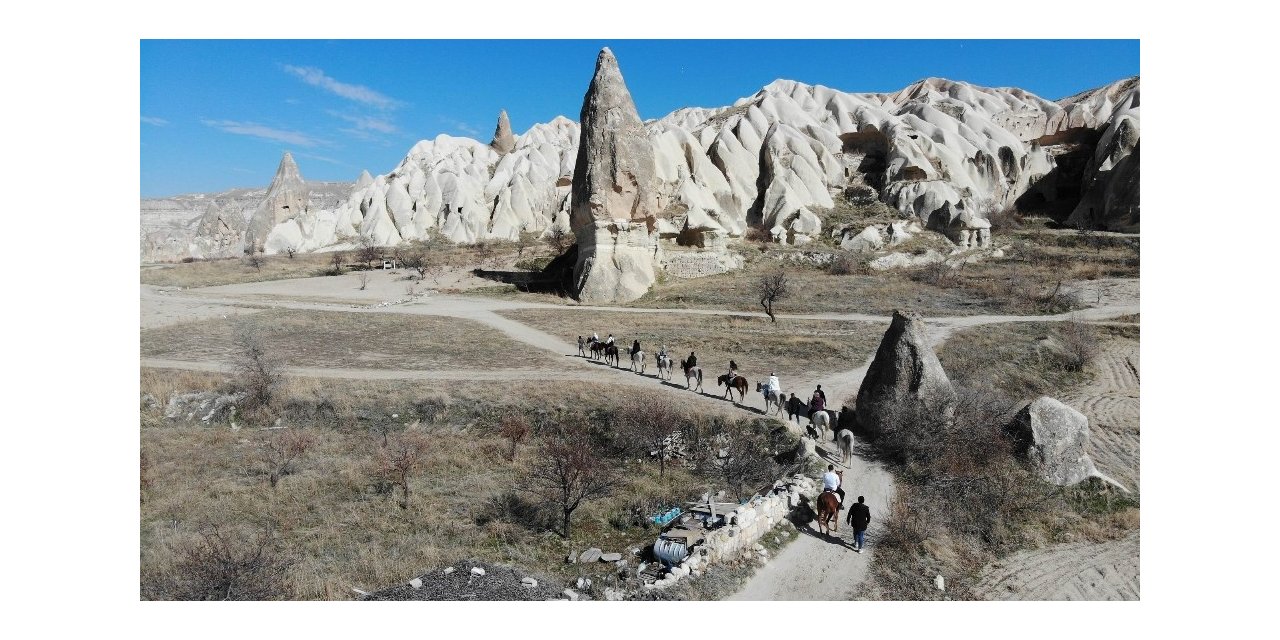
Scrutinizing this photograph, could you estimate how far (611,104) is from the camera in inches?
1082

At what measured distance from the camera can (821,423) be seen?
421 inches

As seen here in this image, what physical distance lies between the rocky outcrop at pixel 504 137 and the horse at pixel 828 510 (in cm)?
8274

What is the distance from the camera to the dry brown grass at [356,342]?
55.9 feet

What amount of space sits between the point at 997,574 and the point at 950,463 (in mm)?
2435

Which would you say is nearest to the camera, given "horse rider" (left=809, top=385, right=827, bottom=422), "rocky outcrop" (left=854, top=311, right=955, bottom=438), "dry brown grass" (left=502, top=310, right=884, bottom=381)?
"rocky outcrop" (left=854, top=311, right=955, bottom=438)

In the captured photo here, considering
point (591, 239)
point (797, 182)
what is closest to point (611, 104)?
point (591, 239)

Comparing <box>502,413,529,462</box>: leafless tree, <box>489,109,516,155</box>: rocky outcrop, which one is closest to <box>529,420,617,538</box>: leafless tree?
<box>502,413,529,462</box>: leafless tree

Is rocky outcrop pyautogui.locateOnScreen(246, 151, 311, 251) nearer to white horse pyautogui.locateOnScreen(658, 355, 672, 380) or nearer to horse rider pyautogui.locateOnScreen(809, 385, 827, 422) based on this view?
white horse pyautogui.locateOnScreen(658, 355, 672, 380)

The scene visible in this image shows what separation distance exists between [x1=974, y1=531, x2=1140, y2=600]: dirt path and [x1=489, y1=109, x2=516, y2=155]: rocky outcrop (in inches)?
3301

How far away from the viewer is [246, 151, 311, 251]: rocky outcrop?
183 ft

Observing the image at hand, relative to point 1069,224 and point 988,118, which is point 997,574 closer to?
point 1069,224

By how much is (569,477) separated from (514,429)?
2834 millimetres

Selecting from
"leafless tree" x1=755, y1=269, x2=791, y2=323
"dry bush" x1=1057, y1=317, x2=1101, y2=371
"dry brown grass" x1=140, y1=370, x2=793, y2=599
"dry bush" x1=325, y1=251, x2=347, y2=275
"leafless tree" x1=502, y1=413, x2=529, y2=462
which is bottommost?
"dry brown grass" x1=140, y1=370, x2=793, y2=599

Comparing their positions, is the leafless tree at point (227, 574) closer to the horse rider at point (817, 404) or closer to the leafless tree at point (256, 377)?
the leafless tree at point (256, 377)
